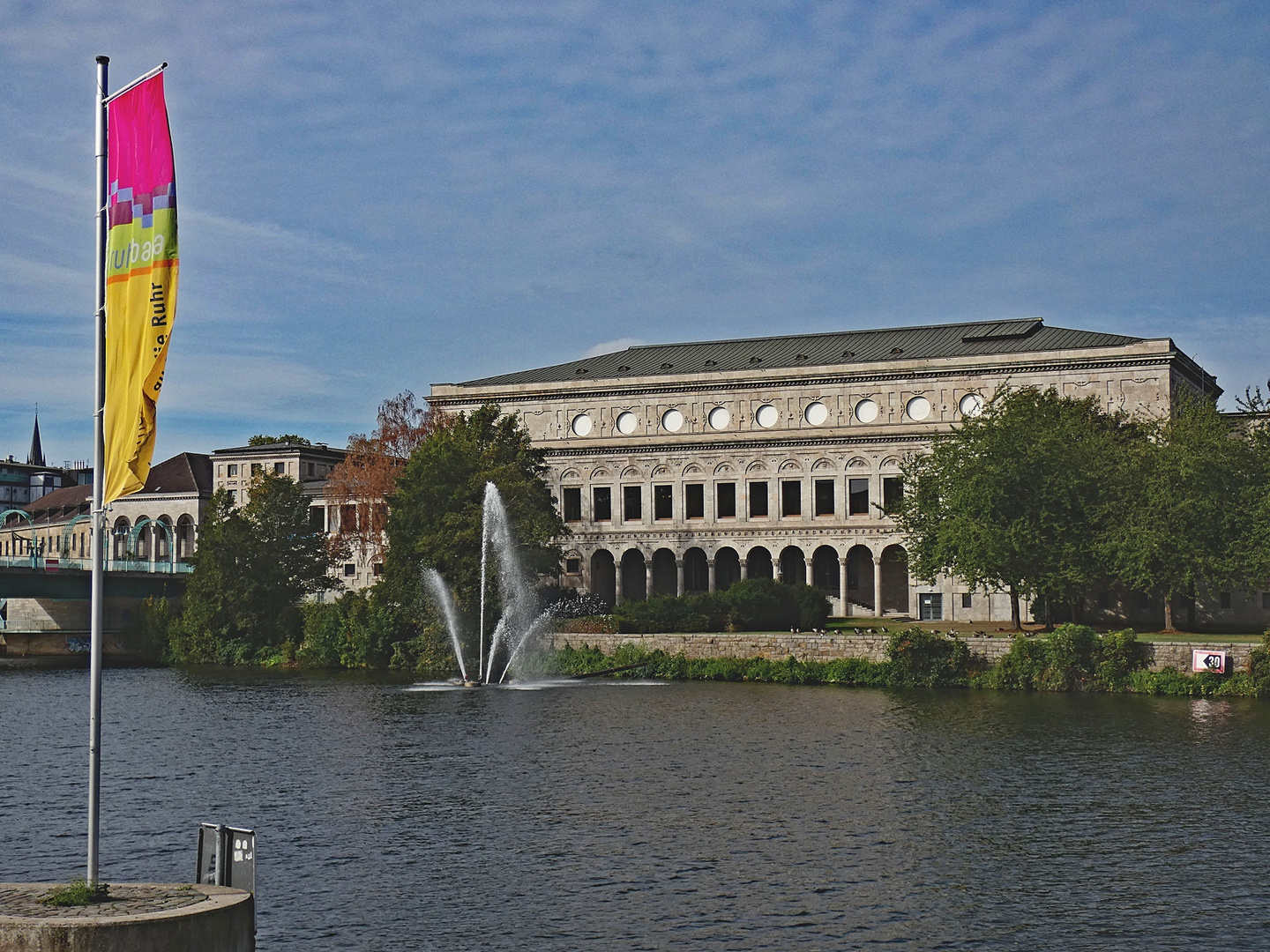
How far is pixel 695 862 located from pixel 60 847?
1280cm

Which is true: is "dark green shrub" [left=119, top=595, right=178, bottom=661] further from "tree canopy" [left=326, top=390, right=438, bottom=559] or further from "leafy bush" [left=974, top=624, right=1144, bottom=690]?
"leafy bush" [left=974, top=624, right=1144, bottom=690]

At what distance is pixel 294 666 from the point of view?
269 feet

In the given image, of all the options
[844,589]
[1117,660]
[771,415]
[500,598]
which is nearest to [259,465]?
[771,415]

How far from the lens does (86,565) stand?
317ft

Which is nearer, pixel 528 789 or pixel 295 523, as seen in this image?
pixel 528 789

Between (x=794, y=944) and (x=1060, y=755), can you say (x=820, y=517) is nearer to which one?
(x=1060, y=755)

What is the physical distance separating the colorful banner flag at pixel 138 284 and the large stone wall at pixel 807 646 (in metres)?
51.1

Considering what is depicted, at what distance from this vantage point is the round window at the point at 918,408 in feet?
315

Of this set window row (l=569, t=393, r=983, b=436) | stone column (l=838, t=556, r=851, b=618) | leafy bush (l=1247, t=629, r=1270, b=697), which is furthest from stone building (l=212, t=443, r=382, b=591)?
leafy bush (l=1247, t=629, r=1270, b=697)

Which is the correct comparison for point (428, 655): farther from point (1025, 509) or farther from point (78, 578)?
point (1025, 509)

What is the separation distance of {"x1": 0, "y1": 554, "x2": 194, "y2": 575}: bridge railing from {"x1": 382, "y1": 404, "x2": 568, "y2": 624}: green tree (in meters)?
23.8

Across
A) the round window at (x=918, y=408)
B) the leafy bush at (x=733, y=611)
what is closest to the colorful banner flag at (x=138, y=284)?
the leafy bush at (x=733, y=611)

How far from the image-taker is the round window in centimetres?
9588

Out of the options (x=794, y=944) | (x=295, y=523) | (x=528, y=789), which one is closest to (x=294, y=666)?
(x=295, y=523)
